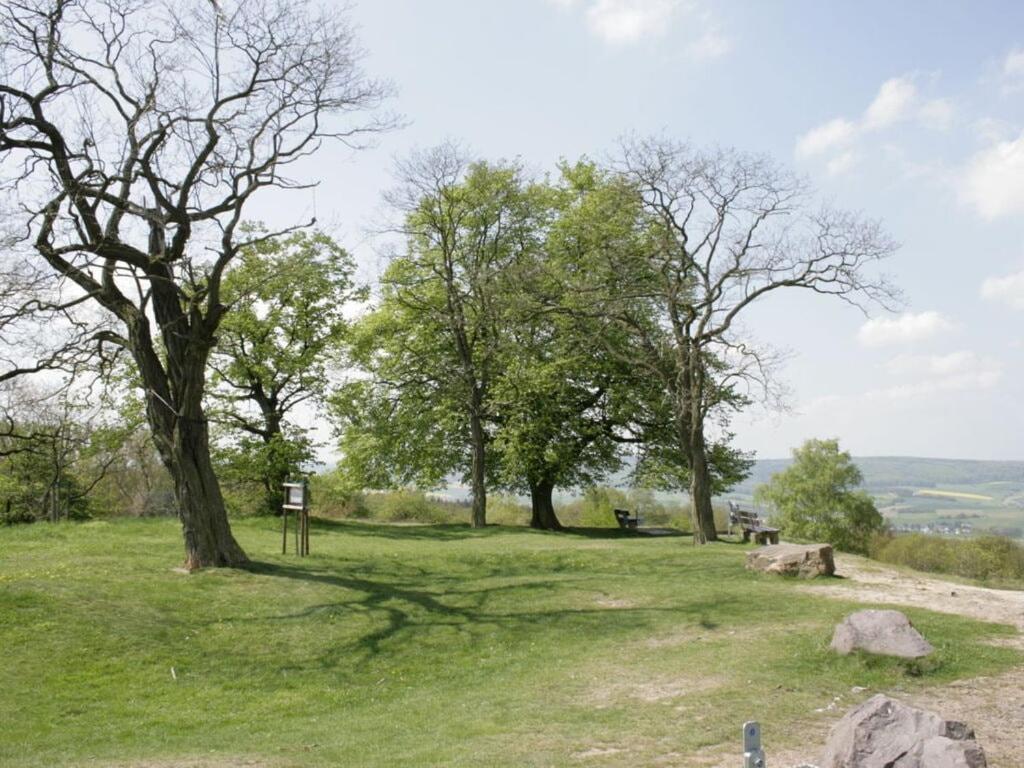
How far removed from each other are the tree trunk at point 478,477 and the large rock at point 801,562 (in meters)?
14.6

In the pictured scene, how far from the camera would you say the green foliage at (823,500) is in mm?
57000

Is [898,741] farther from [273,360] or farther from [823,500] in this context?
[823,500]

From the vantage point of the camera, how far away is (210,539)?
16.5 metres

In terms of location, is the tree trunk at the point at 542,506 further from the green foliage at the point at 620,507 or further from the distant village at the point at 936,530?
the distant village at the point at 936,530

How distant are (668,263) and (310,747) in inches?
695

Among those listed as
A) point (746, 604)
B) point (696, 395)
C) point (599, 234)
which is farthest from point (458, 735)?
point (599, 234)

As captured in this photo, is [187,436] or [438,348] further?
[438,348]

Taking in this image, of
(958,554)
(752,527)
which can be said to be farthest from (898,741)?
(958,554)

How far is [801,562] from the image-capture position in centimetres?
1700

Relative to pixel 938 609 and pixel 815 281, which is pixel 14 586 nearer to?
pixel 938 609

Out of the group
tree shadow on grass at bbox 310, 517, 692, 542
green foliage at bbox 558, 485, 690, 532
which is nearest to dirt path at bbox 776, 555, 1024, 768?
tree shadow on grass at bbox 310, 517, 692, 542

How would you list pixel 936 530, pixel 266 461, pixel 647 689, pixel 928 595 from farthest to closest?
pixel 936 530, pixel 266 461, pixel 928 595, pixel 647 689

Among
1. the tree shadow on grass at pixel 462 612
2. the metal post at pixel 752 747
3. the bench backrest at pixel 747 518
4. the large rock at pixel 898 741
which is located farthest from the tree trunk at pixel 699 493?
the metal post at pixel 752 747

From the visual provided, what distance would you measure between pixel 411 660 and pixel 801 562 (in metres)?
8.82
